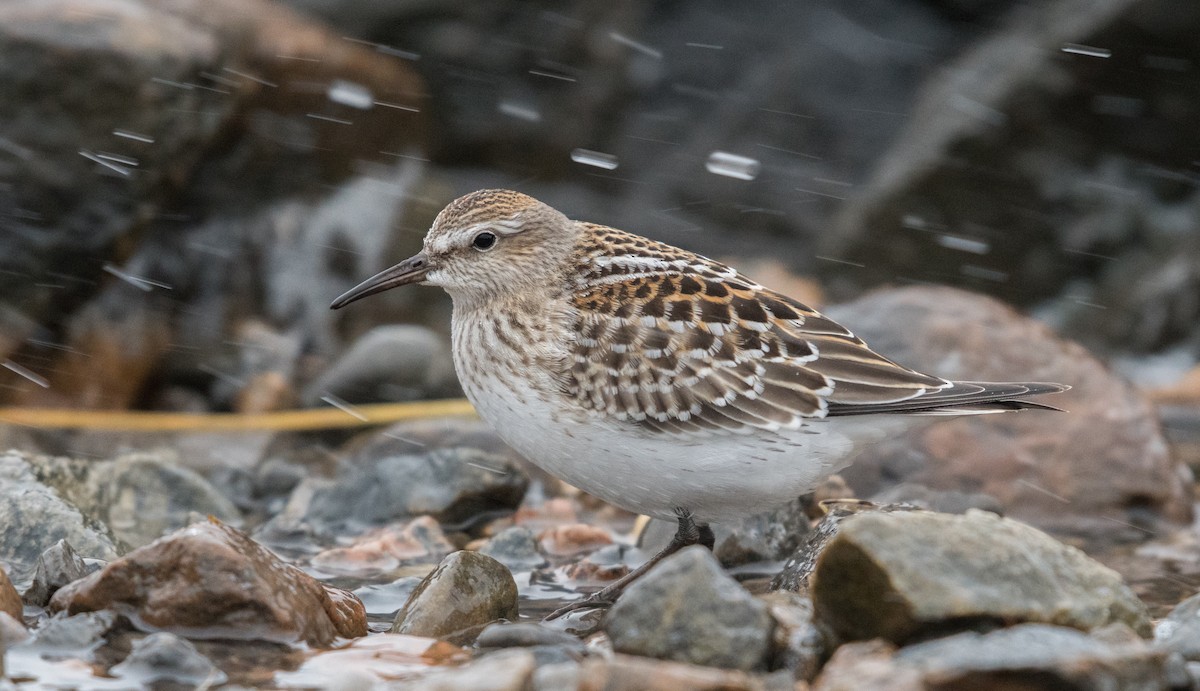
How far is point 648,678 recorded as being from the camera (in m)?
4.31

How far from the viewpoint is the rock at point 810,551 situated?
605 centimetres

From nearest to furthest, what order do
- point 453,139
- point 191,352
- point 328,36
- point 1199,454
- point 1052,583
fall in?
point 1052,583
point 1199,454
point 191,352
point 328,36
point 453,139

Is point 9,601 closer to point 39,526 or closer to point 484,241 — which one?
point 39,526

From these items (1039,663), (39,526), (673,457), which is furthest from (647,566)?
(39,526)

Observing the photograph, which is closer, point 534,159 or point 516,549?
point 516,549

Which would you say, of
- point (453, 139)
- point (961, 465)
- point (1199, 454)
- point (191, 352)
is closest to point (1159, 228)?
point (1199, 454)

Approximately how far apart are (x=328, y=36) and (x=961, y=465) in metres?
6.88

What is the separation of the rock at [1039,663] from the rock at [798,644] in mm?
542

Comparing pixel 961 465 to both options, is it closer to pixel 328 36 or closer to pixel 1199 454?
pixel 1199 454

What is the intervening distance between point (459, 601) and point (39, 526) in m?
2.29

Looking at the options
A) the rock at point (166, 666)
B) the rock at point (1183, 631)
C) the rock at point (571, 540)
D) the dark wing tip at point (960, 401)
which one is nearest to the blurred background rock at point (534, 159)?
the rock at point (571, 540)

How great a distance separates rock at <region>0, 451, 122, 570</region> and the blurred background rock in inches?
123

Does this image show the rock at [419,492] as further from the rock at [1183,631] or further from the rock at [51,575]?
the rock at [1183,631]

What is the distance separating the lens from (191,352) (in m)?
10.4
